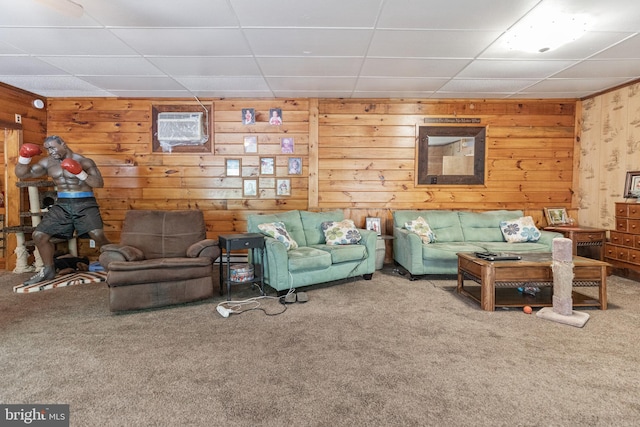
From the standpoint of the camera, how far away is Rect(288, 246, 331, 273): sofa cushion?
3.45 metres

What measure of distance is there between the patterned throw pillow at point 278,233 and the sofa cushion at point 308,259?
0.10 metres

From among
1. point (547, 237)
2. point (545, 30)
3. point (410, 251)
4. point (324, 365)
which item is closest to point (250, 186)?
point (410, 251)

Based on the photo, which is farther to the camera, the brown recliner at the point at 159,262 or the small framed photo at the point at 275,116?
the small framed photo at the point at 275,116

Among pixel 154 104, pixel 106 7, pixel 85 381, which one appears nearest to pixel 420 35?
pixel 106 7

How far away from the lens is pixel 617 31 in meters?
2.94

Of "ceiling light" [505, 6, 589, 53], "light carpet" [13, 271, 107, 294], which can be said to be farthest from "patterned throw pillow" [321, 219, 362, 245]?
"light carpet" [13, 271, 107, 294]

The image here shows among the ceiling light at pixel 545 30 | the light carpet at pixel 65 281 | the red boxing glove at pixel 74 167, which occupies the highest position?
the ceiling light at pixel 545 30

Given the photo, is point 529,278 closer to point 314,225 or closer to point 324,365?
point 324,365

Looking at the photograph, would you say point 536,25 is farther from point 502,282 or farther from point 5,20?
point 5,20

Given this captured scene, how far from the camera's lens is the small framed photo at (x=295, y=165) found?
5047 mm

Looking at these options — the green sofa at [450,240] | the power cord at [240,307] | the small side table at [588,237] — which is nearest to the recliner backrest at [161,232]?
the power cord at [240,307]

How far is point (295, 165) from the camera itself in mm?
5055

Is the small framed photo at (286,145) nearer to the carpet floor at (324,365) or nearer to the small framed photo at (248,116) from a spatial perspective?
the small framed photo at (248,116)

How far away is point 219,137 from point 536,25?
3899mm
